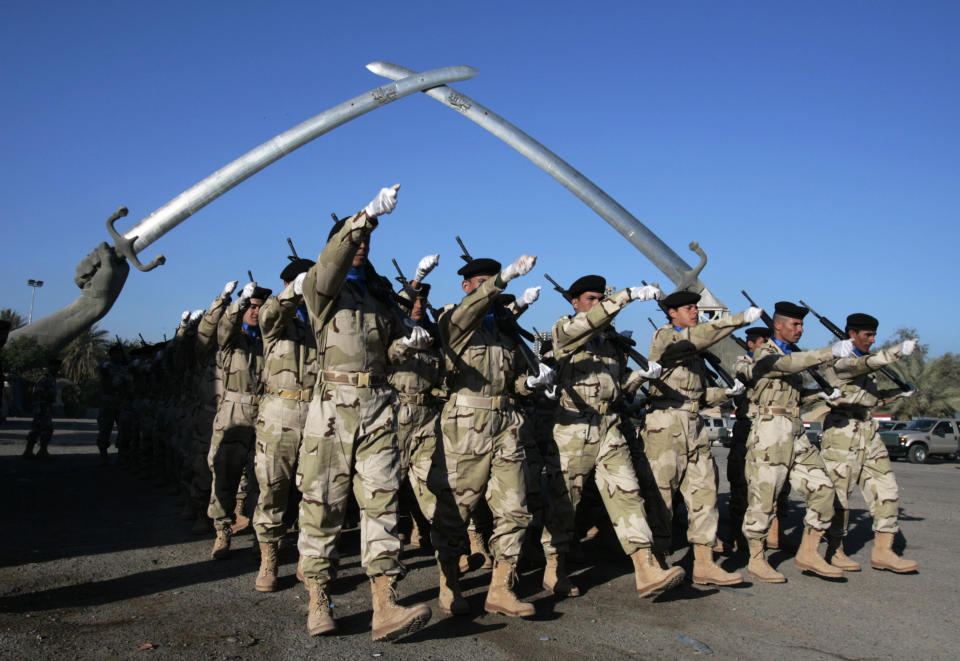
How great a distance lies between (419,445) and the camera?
5793mm

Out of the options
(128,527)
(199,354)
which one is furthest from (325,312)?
(128,527)

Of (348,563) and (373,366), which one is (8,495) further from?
(373,366)

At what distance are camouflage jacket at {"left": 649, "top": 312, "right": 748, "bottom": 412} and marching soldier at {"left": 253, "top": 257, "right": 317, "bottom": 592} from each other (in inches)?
114

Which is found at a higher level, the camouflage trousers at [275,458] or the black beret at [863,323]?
the black beret at [863,323]

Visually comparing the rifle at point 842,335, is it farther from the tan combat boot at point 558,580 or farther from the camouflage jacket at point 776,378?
the tan combat boot at point 558,580

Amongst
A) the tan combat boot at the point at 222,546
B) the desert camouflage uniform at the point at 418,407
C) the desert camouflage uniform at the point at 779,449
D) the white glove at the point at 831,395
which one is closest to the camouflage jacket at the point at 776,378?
the desert camouflage uniform at the point at 779,449

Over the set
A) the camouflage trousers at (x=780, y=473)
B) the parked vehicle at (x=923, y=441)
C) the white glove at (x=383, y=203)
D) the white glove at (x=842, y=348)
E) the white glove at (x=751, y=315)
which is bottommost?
the parked vehicle at (x=923, y=441)

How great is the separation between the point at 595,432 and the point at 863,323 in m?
3.48

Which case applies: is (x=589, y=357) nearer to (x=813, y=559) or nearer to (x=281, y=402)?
(x=281, y=402)

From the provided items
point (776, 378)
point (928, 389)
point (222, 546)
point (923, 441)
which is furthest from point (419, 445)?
point (928, 389)

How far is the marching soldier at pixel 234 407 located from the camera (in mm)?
6441

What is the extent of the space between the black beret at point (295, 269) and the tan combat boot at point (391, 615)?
2.55 metres

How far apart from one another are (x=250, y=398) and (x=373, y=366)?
284 cm

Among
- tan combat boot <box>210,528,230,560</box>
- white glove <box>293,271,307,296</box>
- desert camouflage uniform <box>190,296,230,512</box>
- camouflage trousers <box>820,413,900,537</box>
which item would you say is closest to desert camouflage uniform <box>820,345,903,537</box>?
camouflage trousers <box>820,413,900,537</box>
